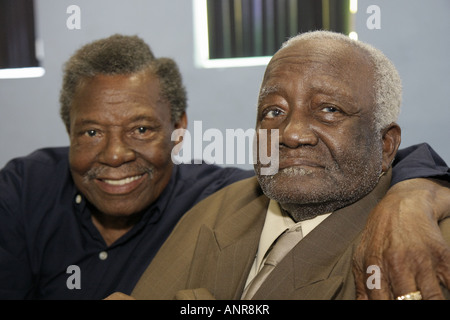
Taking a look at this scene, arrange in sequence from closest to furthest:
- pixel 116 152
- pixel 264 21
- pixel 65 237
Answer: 1. pixel 116 152
2. pixel 65 237
3. pixel 264 21

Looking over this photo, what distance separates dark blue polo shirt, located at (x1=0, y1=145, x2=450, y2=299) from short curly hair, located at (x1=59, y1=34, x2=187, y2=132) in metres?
0.29

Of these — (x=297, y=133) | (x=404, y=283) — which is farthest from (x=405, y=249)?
(x=297, y=133)

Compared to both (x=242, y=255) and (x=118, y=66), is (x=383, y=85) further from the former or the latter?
(x=118, y=66)

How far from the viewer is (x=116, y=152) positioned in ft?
6.20

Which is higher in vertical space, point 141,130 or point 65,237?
point 141,130

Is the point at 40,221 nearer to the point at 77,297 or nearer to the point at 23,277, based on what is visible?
the point at 23,277

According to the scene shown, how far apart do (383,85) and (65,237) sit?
4.46ft

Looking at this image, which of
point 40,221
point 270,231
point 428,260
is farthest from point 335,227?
point 40,221

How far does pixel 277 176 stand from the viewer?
139cm

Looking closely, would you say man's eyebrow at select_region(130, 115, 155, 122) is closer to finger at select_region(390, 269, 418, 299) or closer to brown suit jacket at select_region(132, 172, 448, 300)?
brown suit jacket at select_region(132, 172, 448, 300)

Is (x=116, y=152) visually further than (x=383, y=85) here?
Yes

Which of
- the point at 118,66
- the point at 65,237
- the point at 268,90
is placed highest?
the point at 118,66

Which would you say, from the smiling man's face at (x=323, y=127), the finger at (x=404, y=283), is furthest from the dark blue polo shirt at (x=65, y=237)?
the finger at (x=404, y=283)

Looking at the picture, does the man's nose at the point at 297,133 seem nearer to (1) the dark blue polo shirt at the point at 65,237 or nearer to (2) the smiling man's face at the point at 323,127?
(2) the smiling man's face at the point at 323,127
